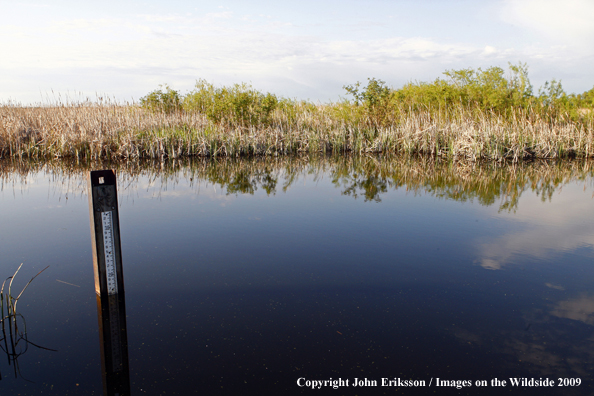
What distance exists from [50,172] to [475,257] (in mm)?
11540

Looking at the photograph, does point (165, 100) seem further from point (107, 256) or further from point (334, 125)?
point (107, 256)

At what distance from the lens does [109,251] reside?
3.61m

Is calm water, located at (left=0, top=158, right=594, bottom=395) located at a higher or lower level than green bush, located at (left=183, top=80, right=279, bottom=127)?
lower

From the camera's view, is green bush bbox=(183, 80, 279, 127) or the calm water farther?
green bush bbox=(183, 80, 279, 127)

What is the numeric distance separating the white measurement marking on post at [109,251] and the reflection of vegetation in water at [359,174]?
17.9 ft

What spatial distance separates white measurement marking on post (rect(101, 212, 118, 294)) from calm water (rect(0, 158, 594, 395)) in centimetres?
23

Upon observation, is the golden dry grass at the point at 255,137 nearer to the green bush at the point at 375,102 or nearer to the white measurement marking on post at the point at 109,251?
the green bush at the point at 375,102

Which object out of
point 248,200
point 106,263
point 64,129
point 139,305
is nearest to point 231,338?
point 139,305

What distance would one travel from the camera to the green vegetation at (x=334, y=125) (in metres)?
14.7

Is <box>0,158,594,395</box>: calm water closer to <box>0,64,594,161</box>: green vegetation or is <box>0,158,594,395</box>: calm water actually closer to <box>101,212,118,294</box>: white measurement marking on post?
<box>101,212,118,294</box>: white measurement marking on post

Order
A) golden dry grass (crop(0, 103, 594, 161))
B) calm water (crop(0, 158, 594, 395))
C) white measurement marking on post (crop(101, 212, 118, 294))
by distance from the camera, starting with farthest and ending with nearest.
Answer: golden dry grass (crop(0, 103, 594, 161)) < white measurement marking on post (crop(101, 212, 118, 294)) < calm water (crop(0, 158, 594, 395))

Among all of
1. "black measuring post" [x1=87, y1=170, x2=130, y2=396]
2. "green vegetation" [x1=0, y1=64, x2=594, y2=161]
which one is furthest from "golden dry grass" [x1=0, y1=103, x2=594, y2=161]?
"black measuring post" [x1=87, y1=170, x2=130, y2=396]

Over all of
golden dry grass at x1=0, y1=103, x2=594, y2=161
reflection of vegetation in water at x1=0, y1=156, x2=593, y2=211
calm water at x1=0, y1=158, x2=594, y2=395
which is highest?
golden dry grass at x1=0, y1=103, x2=594, y2=161

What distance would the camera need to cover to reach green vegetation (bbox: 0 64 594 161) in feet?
48.3
